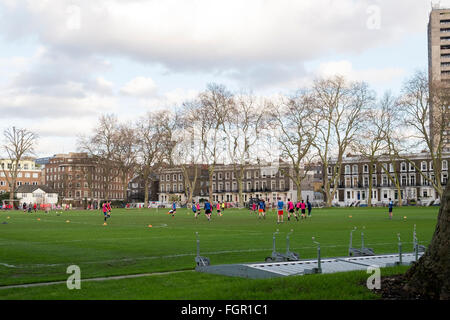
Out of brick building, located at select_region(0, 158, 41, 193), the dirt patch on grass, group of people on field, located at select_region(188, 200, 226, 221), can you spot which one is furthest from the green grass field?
brick building, located at select_region(0, 158, 41, 193)

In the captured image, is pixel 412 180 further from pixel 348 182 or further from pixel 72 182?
pixel 72 182

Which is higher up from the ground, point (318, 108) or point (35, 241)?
point (318, 108)

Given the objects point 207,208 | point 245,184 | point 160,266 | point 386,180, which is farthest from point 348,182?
point 160,266

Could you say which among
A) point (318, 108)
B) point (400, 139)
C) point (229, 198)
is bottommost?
point (229, 198)

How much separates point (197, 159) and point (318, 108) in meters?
24.0

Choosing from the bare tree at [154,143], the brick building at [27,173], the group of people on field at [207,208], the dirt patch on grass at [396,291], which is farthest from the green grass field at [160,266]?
the brick building at [27,173]

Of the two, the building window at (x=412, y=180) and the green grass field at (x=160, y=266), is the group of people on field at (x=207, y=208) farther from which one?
the building window at (x=412, y=180)

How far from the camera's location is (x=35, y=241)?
82.0ft

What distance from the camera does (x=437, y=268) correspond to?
864cm

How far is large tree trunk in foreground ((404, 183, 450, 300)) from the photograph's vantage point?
27.7 ft

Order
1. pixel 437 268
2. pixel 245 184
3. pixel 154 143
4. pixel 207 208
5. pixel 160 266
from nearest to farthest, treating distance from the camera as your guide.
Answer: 1. pixel 437 268
2. pixel 160 266
3. pixel 207 208
4. pixel 154 143
5. pixel 245 184

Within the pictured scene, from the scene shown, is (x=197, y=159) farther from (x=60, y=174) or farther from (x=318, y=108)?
(x=60, y=174)

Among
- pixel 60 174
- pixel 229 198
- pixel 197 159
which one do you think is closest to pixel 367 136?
pixel 197 159

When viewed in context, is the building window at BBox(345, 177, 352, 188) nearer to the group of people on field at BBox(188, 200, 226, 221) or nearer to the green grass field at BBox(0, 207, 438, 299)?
the group of people on field at BBox(188, 200, 226, 221)
